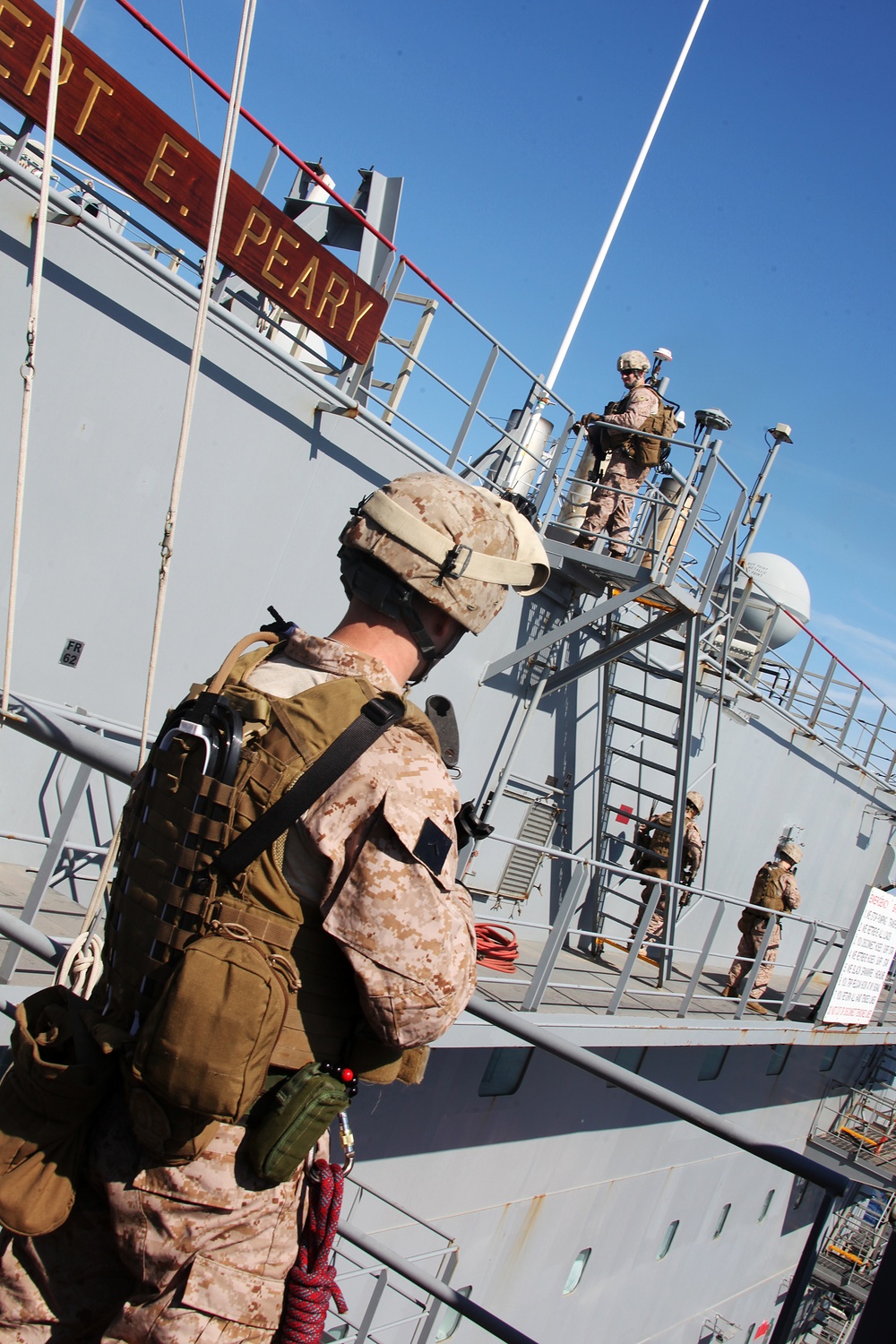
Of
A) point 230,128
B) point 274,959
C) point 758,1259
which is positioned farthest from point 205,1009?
point 758,1259

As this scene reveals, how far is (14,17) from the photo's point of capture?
16.8 feet

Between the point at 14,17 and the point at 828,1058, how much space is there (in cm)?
1429

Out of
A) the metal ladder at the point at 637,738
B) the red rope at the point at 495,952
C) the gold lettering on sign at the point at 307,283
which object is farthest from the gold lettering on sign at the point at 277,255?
the metal ladder at the point at 637,738

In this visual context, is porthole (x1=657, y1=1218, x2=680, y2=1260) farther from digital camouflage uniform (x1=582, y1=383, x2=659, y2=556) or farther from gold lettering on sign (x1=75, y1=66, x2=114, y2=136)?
gold lettering on sign (x1=75, y1=66, x2=114, y2=136)

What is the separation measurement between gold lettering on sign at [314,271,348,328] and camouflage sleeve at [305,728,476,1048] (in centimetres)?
572

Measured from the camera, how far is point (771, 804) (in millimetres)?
12898

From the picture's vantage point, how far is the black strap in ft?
5.28

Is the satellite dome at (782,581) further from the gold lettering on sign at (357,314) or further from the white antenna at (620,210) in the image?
the gold lettering on sign at (357,314)

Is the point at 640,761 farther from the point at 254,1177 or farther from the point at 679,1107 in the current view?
the point at 254,1177

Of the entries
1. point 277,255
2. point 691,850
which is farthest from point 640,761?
point 277,255

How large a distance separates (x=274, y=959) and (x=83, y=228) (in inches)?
199

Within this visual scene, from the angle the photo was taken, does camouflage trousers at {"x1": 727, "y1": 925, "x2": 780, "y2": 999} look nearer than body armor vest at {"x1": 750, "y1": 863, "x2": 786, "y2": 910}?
No

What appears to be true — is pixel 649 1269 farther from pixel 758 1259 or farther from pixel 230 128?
pixel 230 128

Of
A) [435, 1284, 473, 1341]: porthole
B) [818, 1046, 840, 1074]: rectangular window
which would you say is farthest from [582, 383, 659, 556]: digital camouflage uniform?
[818, 1046, 840, 1074]: rectangular window
